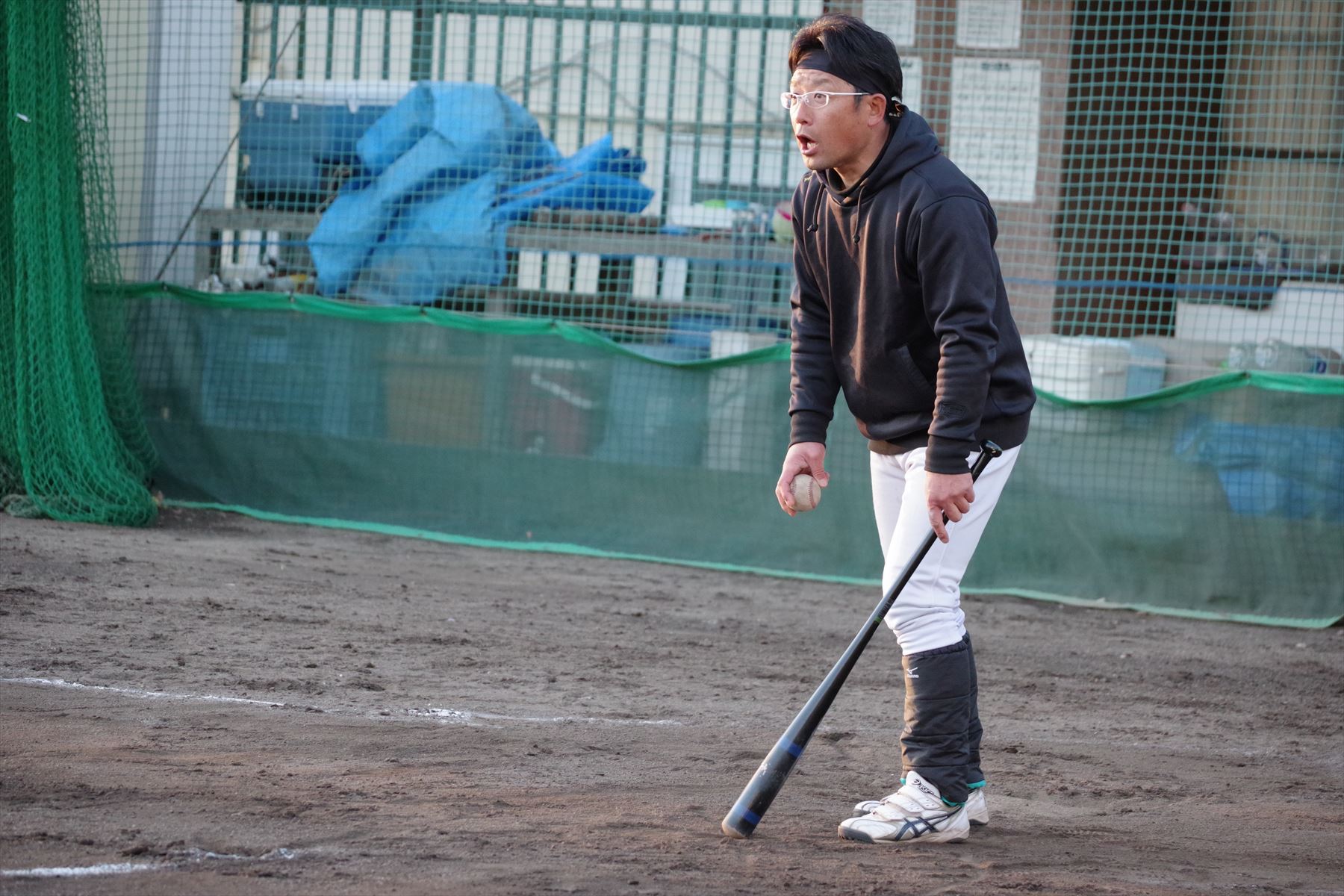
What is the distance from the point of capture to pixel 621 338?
899 centimetres

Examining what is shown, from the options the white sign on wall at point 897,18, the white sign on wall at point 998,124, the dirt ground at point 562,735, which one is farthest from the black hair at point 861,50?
the white sign on wall at point 897,18

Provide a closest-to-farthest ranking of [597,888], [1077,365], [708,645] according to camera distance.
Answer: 1. [597,888]
2. [708,645]
3. [1077,365]

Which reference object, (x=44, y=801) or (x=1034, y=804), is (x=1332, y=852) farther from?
(x=44, y=801)

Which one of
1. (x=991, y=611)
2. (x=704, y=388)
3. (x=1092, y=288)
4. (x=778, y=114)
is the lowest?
(x=991, y=611)

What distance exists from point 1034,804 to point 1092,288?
19.9 feet

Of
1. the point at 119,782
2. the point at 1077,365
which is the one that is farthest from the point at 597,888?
the point at 1077,365

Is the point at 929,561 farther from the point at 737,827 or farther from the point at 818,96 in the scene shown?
the point at 818,96

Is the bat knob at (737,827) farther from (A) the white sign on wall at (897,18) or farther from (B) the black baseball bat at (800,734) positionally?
(A) the white sign on wall at (897,18)

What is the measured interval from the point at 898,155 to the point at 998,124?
253 inches

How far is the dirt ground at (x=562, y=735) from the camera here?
3.02m

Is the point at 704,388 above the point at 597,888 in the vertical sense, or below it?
above

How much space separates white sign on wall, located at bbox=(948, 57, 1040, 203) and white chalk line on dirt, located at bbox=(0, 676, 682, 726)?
6016mm

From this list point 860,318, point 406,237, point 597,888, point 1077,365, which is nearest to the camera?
point 597,888

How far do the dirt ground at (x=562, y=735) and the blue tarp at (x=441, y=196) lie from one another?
87.3 inches
